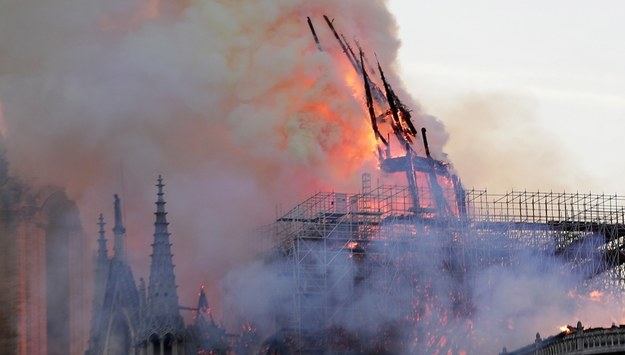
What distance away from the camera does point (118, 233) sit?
375ft

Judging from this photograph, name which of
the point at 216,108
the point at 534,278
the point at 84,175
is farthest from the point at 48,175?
the point at 534,278

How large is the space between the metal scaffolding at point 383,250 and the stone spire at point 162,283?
1086 centimetres

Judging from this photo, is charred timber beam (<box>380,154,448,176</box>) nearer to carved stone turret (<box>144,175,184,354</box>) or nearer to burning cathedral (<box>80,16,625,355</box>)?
burning cathedral (<box>80,16,625,355</box>)

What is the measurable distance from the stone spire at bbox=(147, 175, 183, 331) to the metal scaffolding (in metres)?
10.9

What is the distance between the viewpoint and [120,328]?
113938 mm

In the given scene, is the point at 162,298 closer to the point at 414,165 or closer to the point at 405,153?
the point at 414,165

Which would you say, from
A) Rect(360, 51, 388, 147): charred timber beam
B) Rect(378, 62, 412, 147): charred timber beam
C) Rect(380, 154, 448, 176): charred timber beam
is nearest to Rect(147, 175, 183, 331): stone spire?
Rect(380, 154, 448, 176): charred timber beam

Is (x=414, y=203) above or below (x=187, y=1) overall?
below

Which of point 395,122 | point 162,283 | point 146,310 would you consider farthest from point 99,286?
point 395,122

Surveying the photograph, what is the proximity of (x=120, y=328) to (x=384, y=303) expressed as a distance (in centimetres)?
1670

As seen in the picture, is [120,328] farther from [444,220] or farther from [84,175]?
[444,220]

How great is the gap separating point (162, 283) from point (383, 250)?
17.4m

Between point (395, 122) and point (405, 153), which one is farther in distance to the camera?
point (395, 122)

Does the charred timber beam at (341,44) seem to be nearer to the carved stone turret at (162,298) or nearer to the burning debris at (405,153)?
the burning debris at (405,153)
